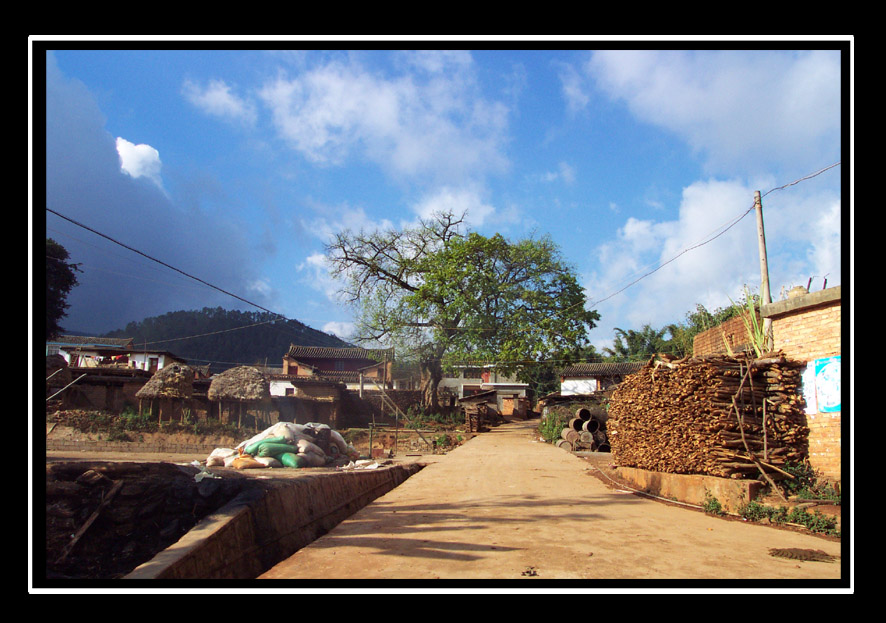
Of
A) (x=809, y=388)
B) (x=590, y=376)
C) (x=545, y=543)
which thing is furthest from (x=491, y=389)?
(x=545, y=543)

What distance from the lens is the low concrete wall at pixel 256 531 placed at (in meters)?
4.52

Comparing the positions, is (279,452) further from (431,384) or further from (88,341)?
(88,341)

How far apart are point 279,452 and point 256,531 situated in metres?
5.75

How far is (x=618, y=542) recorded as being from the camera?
200 inches

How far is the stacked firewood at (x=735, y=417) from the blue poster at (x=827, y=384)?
284 millimetres

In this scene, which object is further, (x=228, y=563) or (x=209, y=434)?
(x=209, y=434)

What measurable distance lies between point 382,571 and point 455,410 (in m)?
31.1

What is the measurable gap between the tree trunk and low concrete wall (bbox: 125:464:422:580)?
23.2 metres

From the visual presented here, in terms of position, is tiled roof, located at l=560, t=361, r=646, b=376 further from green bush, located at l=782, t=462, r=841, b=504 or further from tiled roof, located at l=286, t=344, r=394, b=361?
green bush, located at l=782, t=462, r=841, b=504

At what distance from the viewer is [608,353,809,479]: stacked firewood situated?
6992 mm

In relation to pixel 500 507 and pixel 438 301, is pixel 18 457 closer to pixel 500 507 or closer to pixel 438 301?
pixel 500 507

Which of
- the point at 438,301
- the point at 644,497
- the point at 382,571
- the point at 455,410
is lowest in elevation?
the point at 455,410
